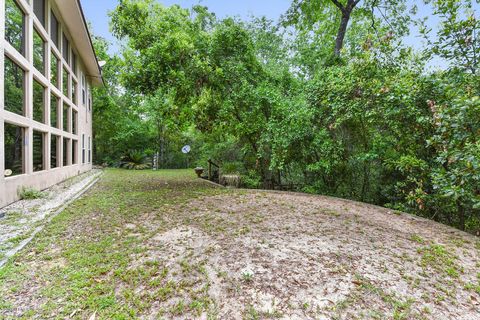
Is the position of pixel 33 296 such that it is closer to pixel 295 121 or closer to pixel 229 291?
pixel 229 291

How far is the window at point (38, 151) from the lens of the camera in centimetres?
629

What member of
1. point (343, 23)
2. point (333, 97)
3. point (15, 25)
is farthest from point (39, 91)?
point (343, 23)

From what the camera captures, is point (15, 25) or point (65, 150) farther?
point (65, 150)

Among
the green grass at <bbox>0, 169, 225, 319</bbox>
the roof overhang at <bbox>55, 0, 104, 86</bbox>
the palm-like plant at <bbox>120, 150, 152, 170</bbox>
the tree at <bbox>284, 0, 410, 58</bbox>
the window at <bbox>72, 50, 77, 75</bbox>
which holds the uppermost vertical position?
the tree at <bbox>284, 0, 410, 58</bbox>

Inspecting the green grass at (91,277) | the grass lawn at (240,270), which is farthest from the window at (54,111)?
the green grass at (91,277)

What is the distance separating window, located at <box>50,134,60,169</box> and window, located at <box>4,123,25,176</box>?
2.01 meters

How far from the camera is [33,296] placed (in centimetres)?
204

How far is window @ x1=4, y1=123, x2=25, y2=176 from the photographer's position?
4.99 m

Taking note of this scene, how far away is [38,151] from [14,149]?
1354 millimetres

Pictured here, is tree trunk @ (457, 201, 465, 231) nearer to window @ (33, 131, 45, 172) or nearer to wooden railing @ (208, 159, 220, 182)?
wooden railing @ (208, 159, 220, 182)

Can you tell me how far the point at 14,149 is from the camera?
5.29m

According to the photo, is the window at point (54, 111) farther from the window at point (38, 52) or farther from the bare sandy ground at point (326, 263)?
the bare sandy ground at point (326, 263)

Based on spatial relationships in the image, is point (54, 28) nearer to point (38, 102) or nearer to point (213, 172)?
point (38, 102)

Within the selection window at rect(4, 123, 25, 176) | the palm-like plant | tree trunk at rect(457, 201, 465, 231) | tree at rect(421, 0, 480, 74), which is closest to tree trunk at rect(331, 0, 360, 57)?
tree at rect(421, 0, 480, 74)
